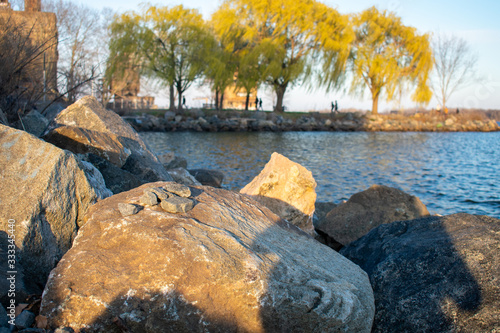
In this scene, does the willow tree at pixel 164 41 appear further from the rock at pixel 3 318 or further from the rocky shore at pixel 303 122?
the rock at pixel 3 318

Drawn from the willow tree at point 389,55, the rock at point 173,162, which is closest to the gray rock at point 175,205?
the rock at point 173,162

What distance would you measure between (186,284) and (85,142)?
2.81 metres

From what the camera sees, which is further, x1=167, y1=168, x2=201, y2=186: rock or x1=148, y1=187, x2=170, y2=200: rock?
x1=167, y1=168, x2=201, y2=186: rock

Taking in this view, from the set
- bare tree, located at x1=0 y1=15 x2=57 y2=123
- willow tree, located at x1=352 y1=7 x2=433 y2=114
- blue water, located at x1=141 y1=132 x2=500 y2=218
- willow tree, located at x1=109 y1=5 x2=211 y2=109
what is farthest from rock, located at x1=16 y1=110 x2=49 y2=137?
willow tree, located at x1=352 y1=7 x2=433 y2=114

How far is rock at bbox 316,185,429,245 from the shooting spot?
5211mm

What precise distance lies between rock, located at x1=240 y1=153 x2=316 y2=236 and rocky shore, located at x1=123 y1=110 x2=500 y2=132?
22.6m

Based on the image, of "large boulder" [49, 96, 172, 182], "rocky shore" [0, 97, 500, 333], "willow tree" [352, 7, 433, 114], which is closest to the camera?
"rocky shore" [0, 97, 500, 333]

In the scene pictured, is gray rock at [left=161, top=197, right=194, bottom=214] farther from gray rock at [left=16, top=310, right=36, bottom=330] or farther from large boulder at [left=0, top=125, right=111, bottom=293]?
gray rock at [left=16, top=310, right=36, bottom=330]

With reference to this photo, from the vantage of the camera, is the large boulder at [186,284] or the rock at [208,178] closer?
the large boulder at [186,284]

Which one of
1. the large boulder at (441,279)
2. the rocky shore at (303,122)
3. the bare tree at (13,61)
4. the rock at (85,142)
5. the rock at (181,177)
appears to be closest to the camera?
the large boulder at (441,279)

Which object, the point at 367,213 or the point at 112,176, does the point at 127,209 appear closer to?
the point at 112,176

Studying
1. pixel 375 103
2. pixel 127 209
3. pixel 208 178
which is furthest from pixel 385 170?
pixel 375 103

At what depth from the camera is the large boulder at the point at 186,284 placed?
80.5 inches

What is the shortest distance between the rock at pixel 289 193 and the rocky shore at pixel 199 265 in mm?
1198
